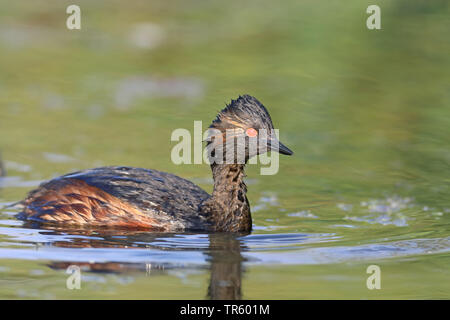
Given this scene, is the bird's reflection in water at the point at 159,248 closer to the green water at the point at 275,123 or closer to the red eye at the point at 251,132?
the green water at the point at 275,123

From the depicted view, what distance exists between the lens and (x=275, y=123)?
1375cm

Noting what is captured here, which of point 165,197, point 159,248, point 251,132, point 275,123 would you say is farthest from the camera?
point 275,123

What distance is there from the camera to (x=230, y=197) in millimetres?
9539

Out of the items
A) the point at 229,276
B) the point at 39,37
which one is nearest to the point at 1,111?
the point at 39,37

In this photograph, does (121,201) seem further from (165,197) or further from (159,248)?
(159,248)

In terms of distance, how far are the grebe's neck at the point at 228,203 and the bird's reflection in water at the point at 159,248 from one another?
19 cm

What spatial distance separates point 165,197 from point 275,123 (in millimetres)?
4622

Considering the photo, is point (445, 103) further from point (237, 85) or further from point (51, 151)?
point (51, 151)

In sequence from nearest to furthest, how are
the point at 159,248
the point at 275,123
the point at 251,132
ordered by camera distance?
the point at 159,248 → the point at 251,132 → the point at 275,123

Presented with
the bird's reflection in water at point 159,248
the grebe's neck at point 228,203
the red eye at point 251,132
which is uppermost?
the red eye at point 251,132

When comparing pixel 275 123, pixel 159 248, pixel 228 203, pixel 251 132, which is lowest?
pixel 159 248

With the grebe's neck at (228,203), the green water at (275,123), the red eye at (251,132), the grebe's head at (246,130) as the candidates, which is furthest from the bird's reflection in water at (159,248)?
the red eye at (251,132)

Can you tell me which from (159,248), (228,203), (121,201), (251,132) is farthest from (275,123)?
(159,248)

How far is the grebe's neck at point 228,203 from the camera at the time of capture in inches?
370
